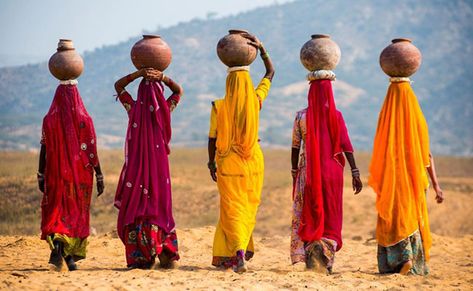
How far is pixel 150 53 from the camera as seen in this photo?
8.77m

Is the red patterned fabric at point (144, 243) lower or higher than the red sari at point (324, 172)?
lower

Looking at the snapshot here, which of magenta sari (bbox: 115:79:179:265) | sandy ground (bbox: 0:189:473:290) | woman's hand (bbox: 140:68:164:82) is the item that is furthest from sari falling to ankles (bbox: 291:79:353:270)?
woman's hand (bbox: 140:68:164:82)

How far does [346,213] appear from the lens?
71.8 ft

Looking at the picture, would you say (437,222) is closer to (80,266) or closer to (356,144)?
(80,266)

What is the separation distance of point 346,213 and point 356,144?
9539 centimetres

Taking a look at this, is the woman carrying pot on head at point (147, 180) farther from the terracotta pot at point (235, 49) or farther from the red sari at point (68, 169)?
the terracotta pot at point (235, 49)

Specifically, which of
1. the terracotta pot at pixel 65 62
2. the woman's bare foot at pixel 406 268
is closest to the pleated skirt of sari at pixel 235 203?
the woman's bare foot at pixel 406 268

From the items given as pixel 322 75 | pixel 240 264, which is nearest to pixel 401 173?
pixel 322 75

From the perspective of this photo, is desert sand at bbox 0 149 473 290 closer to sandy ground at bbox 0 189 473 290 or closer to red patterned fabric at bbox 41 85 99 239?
sandy ground at bbox 0 189 473 290

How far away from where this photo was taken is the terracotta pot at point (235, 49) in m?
8.90

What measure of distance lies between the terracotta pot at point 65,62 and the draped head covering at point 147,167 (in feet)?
2.43

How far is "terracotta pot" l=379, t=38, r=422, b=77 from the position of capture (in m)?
9.05

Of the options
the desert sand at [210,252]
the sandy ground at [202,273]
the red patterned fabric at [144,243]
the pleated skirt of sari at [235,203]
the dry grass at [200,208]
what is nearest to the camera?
the sandy ground at [202,273]

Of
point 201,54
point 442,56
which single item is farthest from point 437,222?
point 201,54
